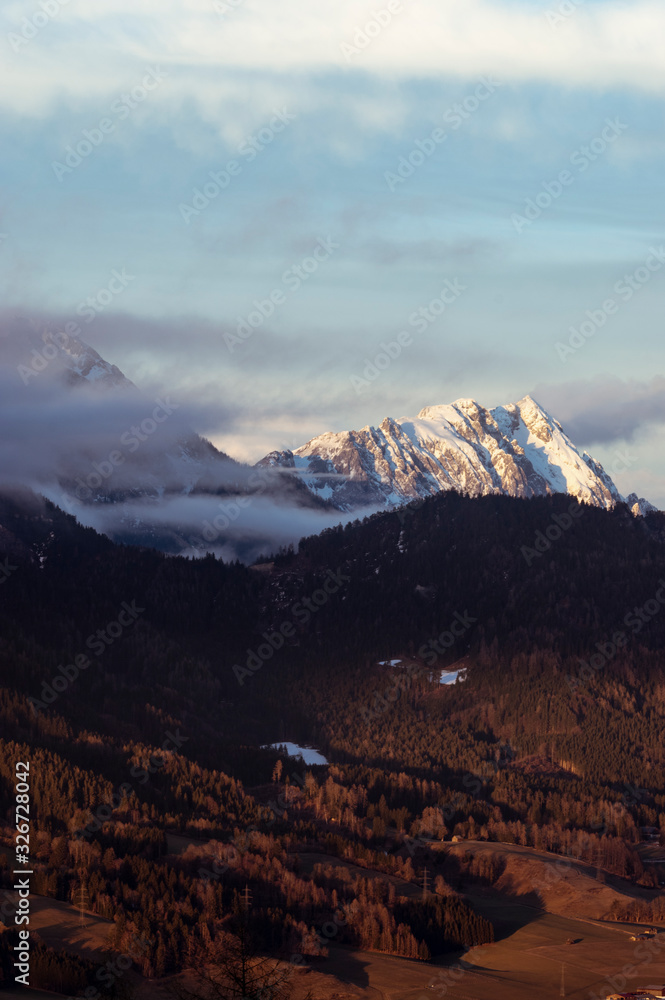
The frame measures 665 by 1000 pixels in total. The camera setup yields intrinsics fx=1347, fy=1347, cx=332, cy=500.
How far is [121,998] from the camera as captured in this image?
186m

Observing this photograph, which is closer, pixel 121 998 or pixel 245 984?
pixel 245 984

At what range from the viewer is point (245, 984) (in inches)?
5182

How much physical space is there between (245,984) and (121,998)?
203 ft
